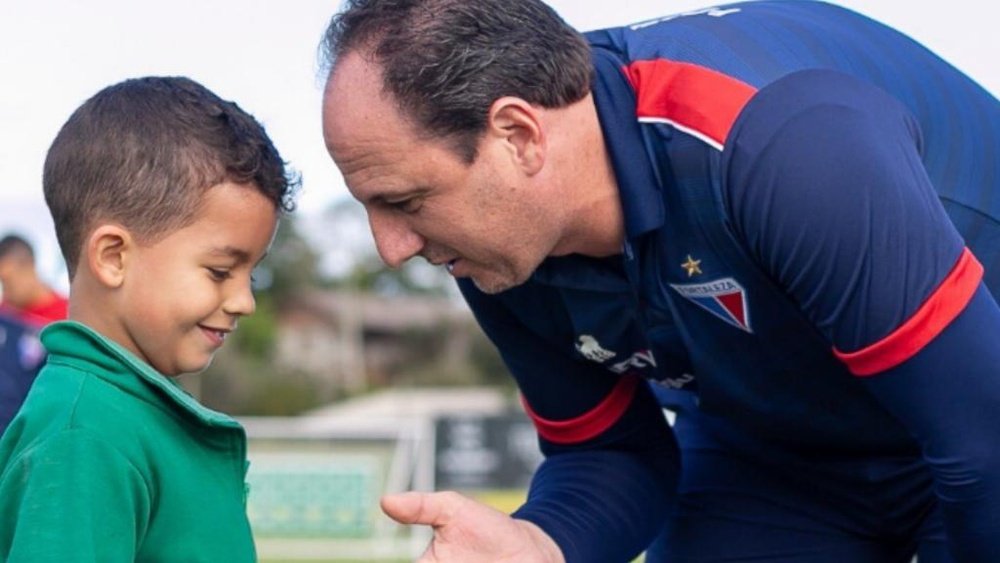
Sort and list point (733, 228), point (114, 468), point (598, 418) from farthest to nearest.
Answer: point (598, 418)
point (733, 228)
point (114, 468)

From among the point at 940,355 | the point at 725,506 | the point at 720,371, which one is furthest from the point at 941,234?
the point at 725,506

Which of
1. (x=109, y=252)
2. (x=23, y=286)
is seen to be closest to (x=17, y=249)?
(x=23, y=286)

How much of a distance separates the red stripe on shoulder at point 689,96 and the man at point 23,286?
674 cm

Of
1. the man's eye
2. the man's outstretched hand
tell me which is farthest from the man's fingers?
the man's eye

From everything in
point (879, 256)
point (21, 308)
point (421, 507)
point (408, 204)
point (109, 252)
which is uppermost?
point (109, 252)

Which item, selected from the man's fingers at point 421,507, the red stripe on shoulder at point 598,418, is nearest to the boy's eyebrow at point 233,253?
the man's fingers at point 421,507

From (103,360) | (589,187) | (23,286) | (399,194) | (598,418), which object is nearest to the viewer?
(103,360)

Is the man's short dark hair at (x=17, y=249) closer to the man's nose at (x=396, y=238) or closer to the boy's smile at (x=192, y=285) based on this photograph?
the man's nose at (x=396, y=238)

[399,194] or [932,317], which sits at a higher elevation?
[399,194]

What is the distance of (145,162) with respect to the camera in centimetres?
277

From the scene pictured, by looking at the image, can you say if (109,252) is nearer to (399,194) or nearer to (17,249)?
(399,194)

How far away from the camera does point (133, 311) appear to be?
2727 millimetres

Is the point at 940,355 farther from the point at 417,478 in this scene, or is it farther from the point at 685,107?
the point at 417,478

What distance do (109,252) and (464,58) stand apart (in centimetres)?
68
